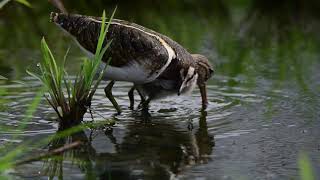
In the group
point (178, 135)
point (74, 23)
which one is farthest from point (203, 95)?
point (74, 23)

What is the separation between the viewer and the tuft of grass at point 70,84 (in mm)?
5871

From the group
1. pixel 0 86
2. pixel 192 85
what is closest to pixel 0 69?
pixel 0 86

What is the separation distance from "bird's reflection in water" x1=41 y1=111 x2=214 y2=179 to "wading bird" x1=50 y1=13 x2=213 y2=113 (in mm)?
417

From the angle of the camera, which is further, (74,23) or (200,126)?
(74,23)

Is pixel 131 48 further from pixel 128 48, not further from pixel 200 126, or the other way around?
pixel 200 126

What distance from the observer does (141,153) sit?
5488mm

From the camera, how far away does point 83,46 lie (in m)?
6.83

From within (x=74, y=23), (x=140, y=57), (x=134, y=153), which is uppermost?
(x=74, y=23)

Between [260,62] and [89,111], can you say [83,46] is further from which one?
[260,62]

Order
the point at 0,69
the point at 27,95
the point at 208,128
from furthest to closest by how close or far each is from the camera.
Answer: the point at 0,69, the point at 27,95, the point at 208,128

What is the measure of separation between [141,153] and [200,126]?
109cm

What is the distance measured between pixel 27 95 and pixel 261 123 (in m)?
2.35

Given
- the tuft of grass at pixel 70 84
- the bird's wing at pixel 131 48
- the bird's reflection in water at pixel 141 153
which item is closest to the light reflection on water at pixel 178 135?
the bird's reflection in water at pixel 141 153

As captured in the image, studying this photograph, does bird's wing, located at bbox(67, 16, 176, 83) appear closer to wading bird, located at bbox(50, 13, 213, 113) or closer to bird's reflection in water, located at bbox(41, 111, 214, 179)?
wading bird, located at bbox(50, 13, 213, 113)
